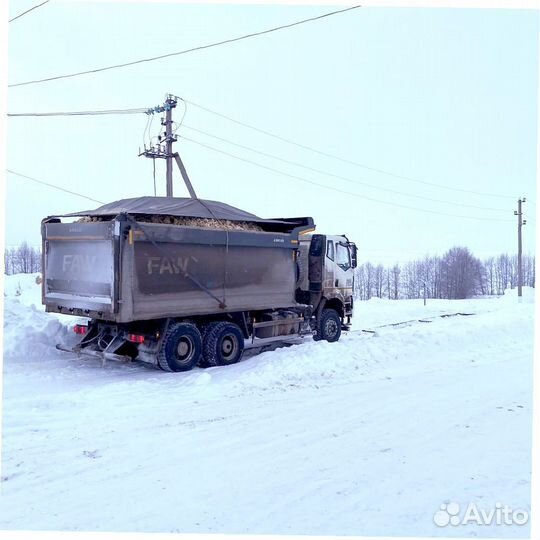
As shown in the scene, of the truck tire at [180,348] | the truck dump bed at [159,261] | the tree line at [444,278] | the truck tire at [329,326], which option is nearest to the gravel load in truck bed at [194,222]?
the truck dump bed at [159,261]

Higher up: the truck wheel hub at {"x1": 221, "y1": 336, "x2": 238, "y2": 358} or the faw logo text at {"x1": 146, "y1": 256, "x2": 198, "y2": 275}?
the faw logo text at {"x1": 146, "y1": 256, "x2": 198, "y2": 275}

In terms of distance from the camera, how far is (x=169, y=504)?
3904mm

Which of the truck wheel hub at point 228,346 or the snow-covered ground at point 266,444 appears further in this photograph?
the truck wheel hub at point 228,346

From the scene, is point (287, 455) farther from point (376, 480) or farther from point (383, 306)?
point (383, 306)

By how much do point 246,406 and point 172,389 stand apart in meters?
1.46

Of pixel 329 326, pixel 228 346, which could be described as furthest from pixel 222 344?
pixel 329 326

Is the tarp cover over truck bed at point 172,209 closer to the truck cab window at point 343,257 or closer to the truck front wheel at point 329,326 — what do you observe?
the truck cab window at point 343,257

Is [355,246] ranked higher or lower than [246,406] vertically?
higher

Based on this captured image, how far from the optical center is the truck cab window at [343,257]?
1245cm

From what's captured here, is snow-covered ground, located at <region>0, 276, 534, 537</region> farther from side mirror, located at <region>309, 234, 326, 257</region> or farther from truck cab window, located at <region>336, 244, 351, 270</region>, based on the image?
truck cab window, located at <region>336, 244, 351, 270</region>

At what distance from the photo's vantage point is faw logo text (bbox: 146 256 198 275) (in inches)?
322

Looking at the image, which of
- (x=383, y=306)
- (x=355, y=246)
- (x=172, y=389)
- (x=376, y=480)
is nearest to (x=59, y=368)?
(x=172, y=389)

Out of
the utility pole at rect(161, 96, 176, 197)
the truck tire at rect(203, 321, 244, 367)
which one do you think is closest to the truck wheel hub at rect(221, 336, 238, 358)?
the truck tire at rect(203, 321, 244, 367)

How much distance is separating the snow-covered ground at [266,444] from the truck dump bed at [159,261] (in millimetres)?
1261
